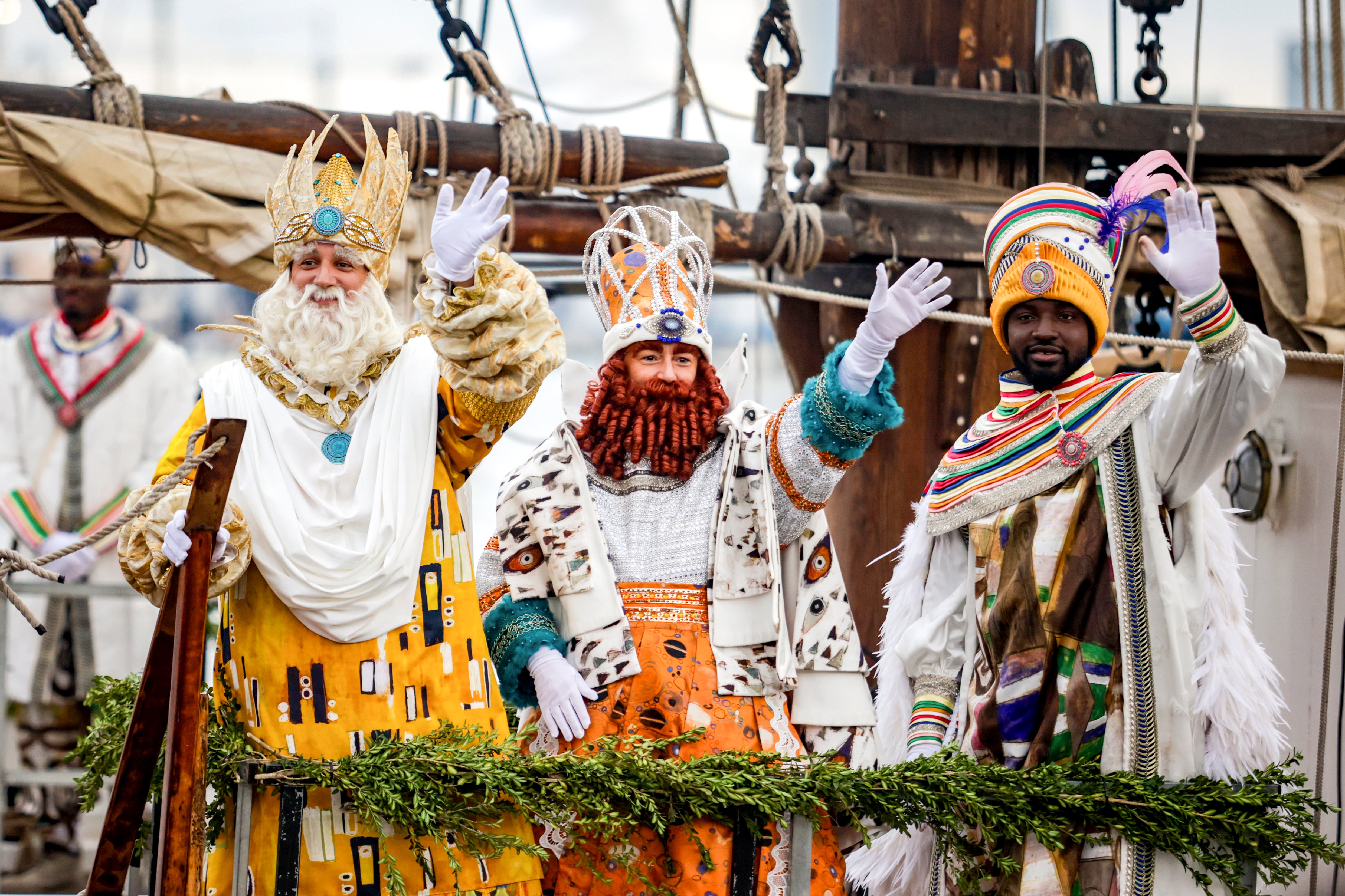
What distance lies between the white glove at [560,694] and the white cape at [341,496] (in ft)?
1.17

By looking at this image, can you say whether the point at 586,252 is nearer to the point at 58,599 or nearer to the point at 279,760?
the point at 279,760

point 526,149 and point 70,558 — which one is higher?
point 526,149

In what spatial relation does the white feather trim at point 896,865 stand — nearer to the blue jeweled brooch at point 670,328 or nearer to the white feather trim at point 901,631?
the white feather trim at point 901,631

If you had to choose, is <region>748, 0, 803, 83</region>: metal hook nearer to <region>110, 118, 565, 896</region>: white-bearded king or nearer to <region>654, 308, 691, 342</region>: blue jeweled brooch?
<region>654, 308, 691, 342</region>: blue jeweled brooch

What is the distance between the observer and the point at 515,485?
10.9ft

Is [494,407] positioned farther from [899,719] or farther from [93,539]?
[899,719]

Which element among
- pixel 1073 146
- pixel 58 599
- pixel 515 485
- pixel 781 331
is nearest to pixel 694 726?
pixel 515 485

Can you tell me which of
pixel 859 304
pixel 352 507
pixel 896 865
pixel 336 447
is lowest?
pixel 896 865

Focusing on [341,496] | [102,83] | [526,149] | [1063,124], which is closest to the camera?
[341,496]

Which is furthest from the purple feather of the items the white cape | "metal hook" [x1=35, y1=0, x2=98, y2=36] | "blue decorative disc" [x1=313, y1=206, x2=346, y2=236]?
"metal hook" [x1=35, y1=0, x2=98, y2=36]

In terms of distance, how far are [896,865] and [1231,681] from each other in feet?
2.54

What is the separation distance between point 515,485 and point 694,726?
0.68 meters

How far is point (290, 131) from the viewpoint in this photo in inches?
178

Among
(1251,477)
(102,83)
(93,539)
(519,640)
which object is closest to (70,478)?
(102,83)
